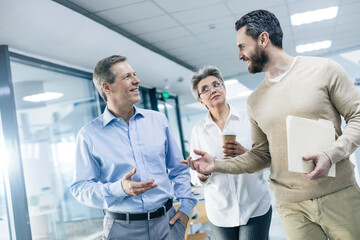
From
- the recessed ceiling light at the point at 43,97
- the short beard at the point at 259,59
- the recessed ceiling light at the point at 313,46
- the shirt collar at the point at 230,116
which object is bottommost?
the shirt collar at the point at 230,116

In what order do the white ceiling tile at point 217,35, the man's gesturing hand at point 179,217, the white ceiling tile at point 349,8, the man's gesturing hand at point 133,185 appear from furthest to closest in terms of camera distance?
1. the white ceiling tile at point 217,35
2. the white ceiling tile at point 349,8
3. the man's gesturing hand at point 179,217
4. the man's gesturing hand at point 133,185

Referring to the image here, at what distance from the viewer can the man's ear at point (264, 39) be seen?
69.1 inches

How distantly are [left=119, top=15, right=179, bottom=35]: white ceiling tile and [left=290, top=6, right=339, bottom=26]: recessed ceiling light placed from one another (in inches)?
71.5

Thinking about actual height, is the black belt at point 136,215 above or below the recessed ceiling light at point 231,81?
below

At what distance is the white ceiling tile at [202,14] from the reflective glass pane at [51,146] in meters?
1.65

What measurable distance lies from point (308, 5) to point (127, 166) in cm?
401

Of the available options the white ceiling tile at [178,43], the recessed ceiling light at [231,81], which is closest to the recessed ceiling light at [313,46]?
the white ceiling tile at [178,43]

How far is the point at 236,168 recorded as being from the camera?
6.28 ft

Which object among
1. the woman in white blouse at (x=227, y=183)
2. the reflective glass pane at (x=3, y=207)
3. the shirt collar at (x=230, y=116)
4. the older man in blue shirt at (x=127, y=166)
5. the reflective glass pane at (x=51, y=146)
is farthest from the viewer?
the reflective glass pane at (x=51, y=146)

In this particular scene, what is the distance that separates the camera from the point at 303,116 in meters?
1.61

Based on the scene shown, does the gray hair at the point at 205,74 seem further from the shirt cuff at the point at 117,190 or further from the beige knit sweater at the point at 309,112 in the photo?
the shirt cuff at the point at 117,190

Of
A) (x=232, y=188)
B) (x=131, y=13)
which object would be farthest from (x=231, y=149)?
(x=131, y=13)

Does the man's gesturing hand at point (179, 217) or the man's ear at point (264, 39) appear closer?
the man's ear at point (264, 39)

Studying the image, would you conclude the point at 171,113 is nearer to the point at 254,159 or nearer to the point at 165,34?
the point at 165,34
